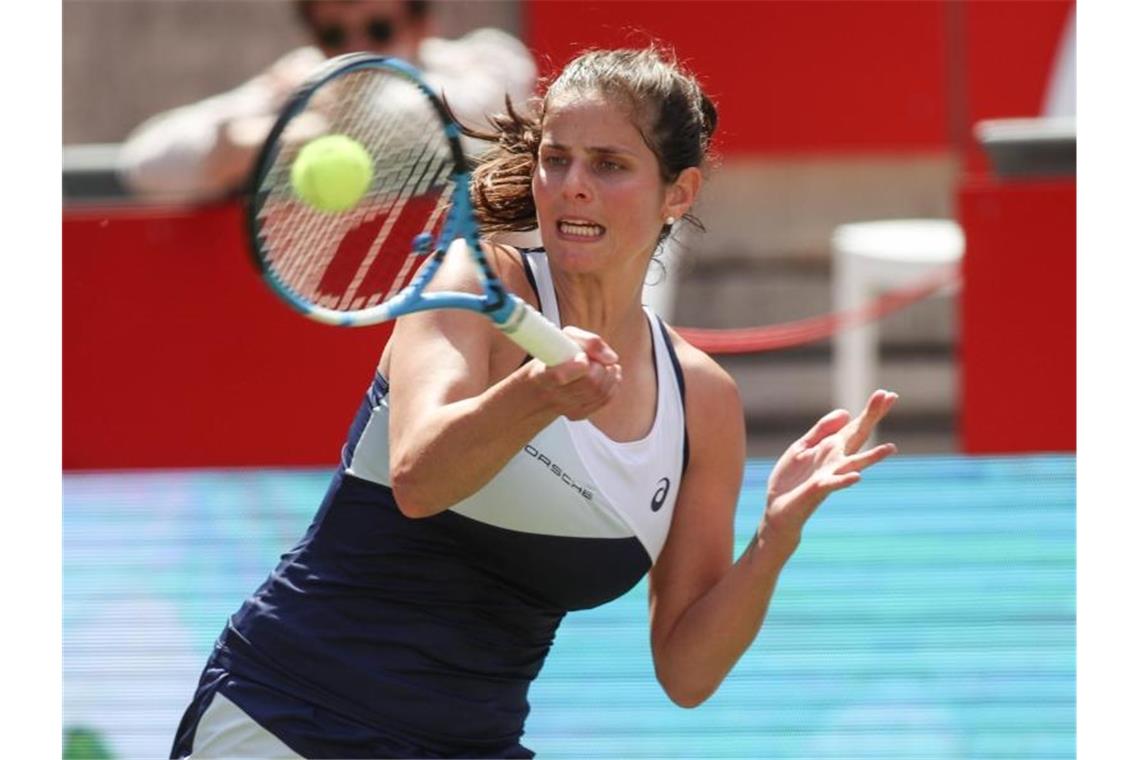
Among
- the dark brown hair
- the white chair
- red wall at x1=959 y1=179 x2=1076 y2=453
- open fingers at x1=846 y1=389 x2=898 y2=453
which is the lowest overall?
the white chair

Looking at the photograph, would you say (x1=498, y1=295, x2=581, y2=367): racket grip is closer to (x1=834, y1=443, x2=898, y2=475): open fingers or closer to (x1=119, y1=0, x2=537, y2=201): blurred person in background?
(x1=834, y1=443, x2=898, y2=475): open fingers

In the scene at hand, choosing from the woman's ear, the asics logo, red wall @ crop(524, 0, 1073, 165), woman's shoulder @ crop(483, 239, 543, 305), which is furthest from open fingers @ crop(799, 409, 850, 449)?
red wall @ crop(524, 0, 1073, 165)

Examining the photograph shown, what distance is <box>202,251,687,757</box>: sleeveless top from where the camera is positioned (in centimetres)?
237

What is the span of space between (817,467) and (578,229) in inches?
19.5

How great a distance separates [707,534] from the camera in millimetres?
2656

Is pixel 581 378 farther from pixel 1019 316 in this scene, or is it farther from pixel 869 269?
pixel 869 269

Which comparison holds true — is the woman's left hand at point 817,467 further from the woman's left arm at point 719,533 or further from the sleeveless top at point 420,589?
the sleeveless top at point 420,589

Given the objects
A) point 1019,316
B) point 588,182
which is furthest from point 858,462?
point 1019,316

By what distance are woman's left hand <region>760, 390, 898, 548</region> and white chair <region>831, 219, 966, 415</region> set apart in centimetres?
392

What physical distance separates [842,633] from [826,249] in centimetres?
368

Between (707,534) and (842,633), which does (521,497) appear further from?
(842,633)

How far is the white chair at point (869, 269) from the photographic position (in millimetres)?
6656
